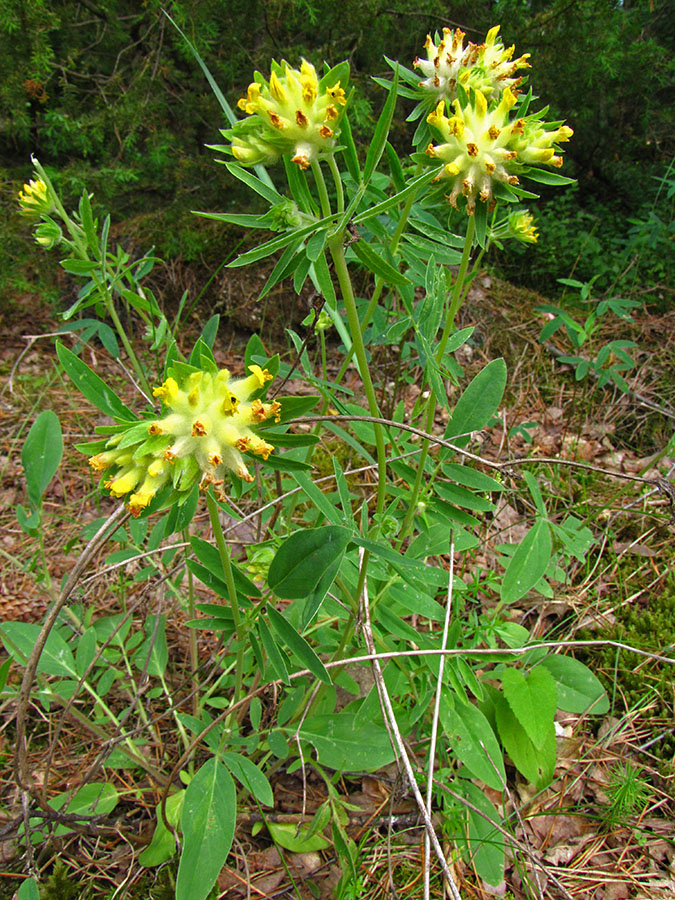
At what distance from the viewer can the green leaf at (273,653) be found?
1236 millimetres

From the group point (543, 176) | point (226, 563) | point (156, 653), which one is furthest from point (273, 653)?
point (543, 176)

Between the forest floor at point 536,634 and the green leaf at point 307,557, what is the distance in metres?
0.68

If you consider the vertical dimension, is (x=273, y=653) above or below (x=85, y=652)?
above

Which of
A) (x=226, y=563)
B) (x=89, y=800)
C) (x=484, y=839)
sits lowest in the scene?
(x=89, y=800)

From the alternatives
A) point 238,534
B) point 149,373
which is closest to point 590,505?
point 238,534

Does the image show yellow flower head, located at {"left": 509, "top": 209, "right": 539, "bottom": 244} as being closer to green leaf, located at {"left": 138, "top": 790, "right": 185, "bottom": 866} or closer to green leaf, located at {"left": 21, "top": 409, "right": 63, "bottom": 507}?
green leaf, located at {"left": 21, "top": 409, "right": 63, "bottom": 507}

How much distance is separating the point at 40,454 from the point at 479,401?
4.59ft

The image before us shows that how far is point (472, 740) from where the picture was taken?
62.7 inches

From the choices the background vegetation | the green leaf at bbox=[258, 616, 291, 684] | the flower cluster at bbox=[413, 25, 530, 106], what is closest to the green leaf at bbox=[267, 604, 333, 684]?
the green leaf at bbox=[258, 616, 291, 684]

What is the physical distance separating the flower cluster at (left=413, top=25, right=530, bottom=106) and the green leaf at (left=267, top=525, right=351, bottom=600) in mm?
1105

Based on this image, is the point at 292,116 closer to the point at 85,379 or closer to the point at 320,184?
the point at 320,184

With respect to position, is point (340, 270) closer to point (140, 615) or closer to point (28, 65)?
point (140, 615)

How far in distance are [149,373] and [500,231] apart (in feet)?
6.96

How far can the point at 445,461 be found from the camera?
67.5 inches
